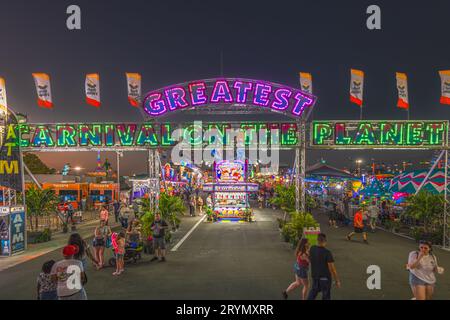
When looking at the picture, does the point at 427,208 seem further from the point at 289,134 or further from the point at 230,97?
the point at 230,97

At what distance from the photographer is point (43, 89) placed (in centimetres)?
1969

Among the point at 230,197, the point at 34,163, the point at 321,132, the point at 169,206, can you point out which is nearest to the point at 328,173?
the point at 230,197

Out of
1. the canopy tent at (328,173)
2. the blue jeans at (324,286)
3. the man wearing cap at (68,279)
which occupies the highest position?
the canopy tent at (328,173)

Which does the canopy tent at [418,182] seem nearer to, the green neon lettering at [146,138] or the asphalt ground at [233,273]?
the asphalt ground at [233,273]

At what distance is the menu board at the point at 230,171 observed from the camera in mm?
27812

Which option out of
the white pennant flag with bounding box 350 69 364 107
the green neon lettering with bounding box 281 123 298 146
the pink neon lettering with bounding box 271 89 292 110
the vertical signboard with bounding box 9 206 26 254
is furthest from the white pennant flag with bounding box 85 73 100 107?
the white pennant flag with bounding box 350 69 364 107

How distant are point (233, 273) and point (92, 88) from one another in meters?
14.1

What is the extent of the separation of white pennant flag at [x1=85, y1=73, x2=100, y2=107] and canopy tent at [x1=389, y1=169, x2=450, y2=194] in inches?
795

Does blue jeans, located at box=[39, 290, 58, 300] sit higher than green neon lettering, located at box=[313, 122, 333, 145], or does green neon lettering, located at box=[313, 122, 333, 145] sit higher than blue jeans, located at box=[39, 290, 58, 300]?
green neon lettering, located at box=[313, 122, 333, 145]

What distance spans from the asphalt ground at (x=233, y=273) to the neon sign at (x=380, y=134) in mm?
4901

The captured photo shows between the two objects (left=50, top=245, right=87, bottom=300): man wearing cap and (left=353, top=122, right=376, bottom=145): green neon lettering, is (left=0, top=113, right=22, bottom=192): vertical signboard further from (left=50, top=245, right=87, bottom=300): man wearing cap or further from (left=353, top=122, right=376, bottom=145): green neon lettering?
(left=353, top=122, right=376, bottom=145): green neon lettering

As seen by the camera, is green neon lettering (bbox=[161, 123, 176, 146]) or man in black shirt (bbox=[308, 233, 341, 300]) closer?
man in black shirt (bbox=[308, 233, 341, 300])

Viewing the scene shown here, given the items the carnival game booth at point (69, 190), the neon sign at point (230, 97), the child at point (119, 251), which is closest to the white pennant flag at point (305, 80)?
the neon sign at point (230, 97)

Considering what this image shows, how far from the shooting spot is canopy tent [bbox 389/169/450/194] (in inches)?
811
